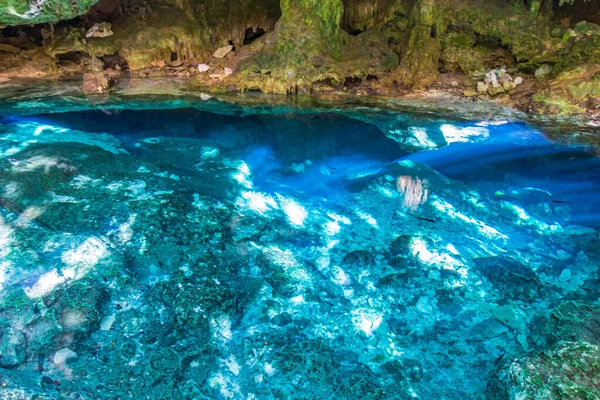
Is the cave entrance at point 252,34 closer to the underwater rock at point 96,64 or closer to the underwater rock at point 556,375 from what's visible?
the underwater rock at point 96,64

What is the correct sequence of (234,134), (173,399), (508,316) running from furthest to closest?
(234,134) → (508,316) → (173,399)

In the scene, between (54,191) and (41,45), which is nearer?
(54,191)

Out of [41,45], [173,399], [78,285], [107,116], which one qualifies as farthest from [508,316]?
[41,45]

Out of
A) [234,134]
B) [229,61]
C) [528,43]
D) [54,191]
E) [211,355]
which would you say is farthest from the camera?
[229,61]

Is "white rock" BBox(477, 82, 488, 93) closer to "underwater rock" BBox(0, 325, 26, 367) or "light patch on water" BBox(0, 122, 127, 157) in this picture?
"light patch on water" BBox(0, 122, 127, 157)

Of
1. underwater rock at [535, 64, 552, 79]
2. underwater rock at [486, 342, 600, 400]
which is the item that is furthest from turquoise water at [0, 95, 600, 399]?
underwater rock at [535, 64, 552, 79]

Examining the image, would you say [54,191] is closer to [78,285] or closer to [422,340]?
[78,285]

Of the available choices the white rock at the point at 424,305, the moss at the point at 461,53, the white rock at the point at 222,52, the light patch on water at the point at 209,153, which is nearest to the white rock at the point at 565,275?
the white rock at the point at 424,305
